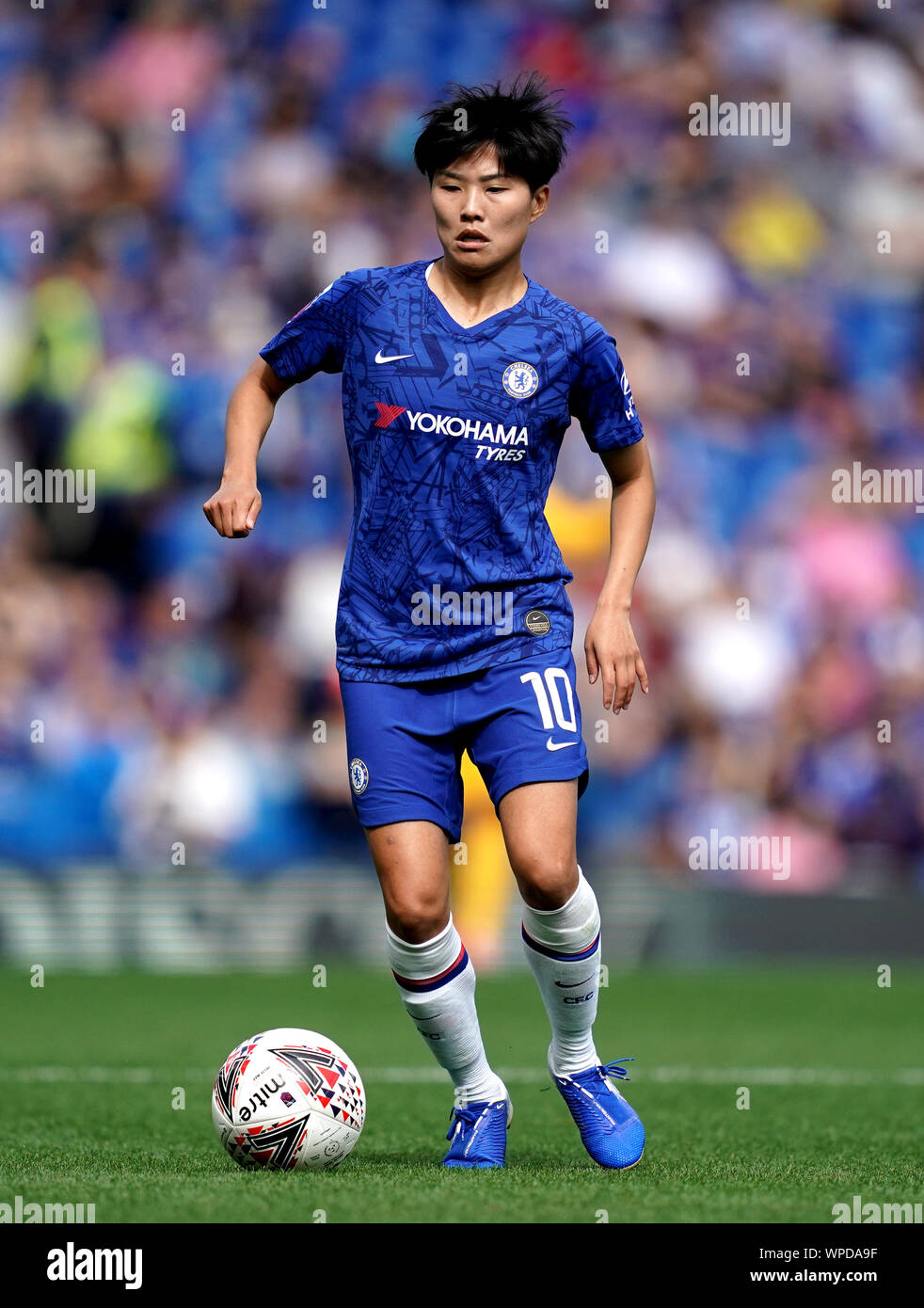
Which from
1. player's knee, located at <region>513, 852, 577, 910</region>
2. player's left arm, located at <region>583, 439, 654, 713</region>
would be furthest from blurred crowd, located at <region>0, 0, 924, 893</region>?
player's knee, located at <region>513, 852, 577, 910</region>

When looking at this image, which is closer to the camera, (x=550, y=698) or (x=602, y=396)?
(x=550, y=698)

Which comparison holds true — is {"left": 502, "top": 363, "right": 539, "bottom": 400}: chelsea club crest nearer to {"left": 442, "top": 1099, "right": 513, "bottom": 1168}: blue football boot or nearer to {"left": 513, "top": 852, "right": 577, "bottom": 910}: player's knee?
{"left": 513, "top": 852, "right": 577, "bottom": 910}: player's knee

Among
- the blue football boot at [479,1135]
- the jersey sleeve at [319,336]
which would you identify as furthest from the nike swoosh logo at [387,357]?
the blue football boot at [479,1135]

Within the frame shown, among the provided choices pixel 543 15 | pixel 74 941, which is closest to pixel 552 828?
pixel 74 941

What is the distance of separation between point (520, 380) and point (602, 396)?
251 millimetres

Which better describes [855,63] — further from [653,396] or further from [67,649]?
[67,649]

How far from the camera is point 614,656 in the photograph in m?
4.73

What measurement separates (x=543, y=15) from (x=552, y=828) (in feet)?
41.9

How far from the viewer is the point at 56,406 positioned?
13.0 metres

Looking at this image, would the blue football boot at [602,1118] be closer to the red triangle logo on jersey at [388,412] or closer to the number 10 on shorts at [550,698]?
the number 10 on shorts at [550,698]

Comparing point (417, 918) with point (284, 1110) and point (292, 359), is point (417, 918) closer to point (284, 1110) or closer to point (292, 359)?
point (284, 1110)

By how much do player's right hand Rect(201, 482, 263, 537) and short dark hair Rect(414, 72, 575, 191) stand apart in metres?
0.92

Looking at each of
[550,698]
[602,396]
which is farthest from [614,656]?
[602,396]

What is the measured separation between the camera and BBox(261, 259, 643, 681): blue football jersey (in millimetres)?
4781
